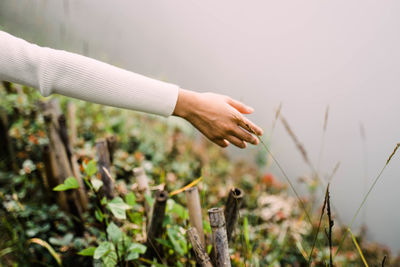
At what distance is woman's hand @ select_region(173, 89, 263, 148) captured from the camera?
850mm

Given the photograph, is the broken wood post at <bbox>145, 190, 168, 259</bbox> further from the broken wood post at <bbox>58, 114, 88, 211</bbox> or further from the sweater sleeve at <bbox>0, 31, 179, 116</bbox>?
the broken wood post at <bbox>58, 114, 88, 211</bbox>

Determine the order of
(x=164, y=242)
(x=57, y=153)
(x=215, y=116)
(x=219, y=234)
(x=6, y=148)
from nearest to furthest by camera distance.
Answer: (x=219, y=234)
(x=215, y=116)
(x=164, y=242)
(x=57, y=153)
(x=6, y=148)

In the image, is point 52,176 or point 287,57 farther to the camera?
point 287,57

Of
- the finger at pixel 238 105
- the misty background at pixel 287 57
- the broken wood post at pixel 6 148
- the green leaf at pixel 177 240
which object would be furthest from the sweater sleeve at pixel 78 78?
the misty background at pixel 287 57

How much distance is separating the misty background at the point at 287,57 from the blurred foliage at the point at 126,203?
67cm

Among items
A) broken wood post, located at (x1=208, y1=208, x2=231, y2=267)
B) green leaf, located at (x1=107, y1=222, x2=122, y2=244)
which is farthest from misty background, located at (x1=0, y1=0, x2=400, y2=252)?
green leaf, located at (x1=107, y1=222, x2=122, y2=244)

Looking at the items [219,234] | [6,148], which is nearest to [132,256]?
[219,234]

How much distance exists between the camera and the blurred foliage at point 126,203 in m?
0.99

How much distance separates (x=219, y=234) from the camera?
2.28ft

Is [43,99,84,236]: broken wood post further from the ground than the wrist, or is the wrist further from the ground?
the wrist

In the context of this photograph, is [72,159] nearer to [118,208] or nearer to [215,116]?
[118,208]

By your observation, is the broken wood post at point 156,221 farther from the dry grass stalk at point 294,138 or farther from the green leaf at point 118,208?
the dry grass stalk at point 294,138

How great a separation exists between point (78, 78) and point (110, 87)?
98mm

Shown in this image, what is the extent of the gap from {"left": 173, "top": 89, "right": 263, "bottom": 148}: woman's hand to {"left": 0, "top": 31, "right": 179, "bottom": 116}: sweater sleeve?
50 mm
